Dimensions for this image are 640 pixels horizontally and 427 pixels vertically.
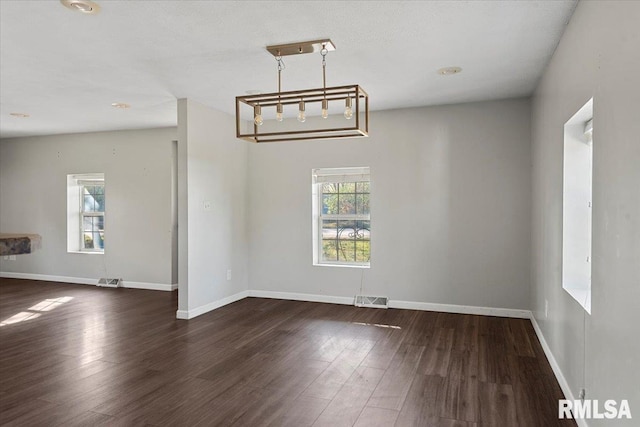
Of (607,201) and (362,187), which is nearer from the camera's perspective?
(607,201)

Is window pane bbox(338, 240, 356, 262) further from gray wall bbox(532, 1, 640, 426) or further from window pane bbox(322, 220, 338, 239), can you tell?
gray wall bbox(532, 1, 640, 426)

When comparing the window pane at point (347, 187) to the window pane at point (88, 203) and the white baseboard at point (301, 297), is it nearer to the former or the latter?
the white baseboard at point (301, 297)

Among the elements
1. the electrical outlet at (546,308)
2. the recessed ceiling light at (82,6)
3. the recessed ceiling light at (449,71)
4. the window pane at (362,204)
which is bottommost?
the electrical outlet at (546,308)

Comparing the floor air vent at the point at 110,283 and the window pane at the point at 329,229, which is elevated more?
the window pane at the point at 329,229

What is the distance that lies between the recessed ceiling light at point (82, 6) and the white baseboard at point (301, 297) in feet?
13.6

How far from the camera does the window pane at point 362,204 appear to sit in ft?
19.0

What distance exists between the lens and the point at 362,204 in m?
5.80

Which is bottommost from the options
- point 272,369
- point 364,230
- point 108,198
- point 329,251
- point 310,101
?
point 272,369

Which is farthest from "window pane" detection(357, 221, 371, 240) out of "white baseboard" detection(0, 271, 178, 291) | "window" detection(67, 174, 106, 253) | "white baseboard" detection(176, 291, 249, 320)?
"window" detection(67, 174, 106, 253)

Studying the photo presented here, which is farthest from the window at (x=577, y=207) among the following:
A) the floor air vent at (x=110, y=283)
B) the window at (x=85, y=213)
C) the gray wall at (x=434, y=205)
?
the window at (x=85, y=213)

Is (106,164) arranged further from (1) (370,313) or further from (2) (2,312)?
(1) (370,313)

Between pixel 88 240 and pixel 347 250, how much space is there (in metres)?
4.61

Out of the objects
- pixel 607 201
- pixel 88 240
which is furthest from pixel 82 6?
pixel 88 240

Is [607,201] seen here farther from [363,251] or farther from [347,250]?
[347,250]
